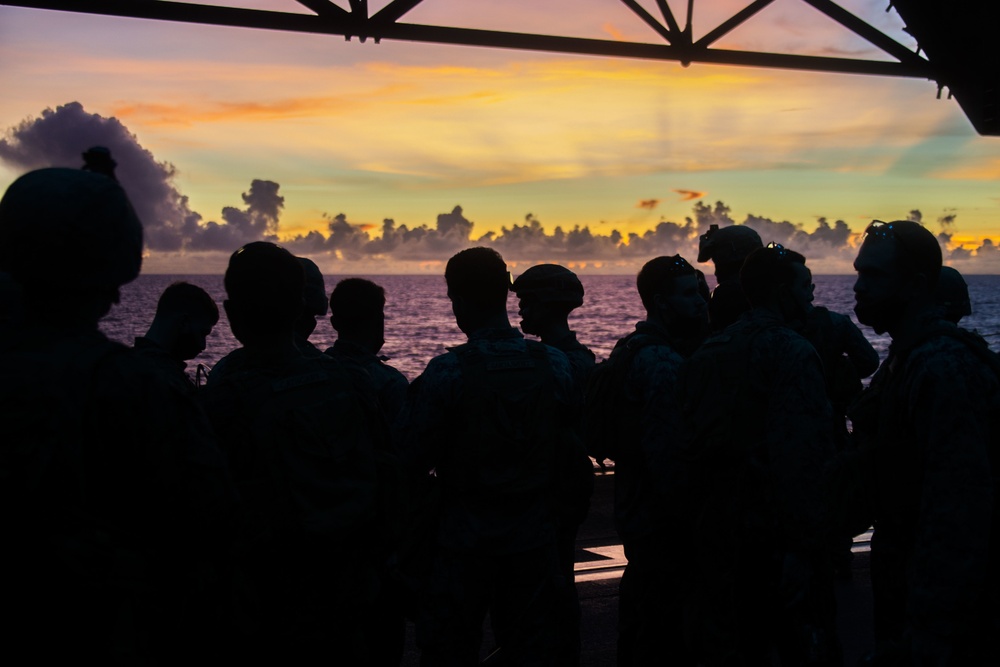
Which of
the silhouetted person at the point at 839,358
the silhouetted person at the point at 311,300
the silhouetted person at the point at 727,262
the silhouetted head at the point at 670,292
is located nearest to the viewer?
the silhouetted person at the point at 311,300

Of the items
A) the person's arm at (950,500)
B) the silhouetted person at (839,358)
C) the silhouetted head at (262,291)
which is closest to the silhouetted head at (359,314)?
the silhouetted head at (262,291)

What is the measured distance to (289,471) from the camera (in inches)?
116

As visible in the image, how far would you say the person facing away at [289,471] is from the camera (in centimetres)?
294

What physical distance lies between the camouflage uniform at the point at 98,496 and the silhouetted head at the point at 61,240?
83 mm

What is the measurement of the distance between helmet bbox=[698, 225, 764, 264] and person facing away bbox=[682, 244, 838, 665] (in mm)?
1308

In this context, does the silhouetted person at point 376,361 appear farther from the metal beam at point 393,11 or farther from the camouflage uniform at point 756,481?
the metal beam at point 393,11

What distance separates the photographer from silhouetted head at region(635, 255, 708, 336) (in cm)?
500

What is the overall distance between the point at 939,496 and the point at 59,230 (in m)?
2.67

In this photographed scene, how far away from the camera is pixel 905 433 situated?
10.1 ft

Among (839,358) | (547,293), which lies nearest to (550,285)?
(547,293)

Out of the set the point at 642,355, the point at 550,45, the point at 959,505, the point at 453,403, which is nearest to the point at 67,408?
the point at 453,403

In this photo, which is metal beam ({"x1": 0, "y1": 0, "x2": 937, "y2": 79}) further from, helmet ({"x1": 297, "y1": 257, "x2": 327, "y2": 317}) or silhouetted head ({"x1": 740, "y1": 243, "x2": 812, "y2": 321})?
silhouetted head ({"x1": 740, "y1": 243, "x2": 812, "y2": 321})

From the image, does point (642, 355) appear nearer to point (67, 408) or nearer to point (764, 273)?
point (764, 273)

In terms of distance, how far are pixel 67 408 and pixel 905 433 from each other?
262 cm
